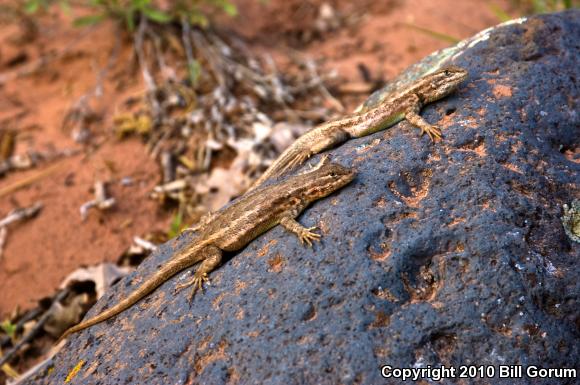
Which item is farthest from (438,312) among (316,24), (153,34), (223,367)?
(316,24)

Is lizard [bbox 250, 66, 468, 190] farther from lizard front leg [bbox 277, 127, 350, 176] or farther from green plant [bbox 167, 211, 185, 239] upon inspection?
green plant [bbox 167, 211, 185, 239]

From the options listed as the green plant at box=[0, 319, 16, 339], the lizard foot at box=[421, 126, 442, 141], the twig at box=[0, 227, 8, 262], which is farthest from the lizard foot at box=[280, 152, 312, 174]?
the twig at box=[0, 227, 8, 262]

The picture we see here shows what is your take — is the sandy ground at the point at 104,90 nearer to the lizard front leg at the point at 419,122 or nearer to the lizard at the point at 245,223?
the lizard at the point at 245,223

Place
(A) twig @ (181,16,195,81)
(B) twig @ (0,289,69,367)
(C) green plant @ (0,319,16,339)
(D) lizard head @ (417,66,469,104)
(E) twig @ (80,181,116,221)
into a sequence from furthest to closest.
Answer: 1. (A) twig @ (181,16,195,81)
2. (E) twig @ (80,181,116,221)
3. (C) green plant @ (0,319,16,339)
4. (B) twig @ (0,289,69,367)
5. (D) lizard head @ (417,66,469,104)

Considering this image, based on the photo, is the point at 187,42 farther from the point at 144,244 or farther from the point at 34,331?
the point at 34,331

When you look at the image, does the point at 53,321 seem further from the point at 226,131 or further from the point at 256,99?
the point at 256,99

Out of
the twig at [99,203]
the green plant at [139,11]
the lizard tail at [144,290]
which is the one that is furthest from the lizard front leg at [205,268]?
the green plant at [139,11]
